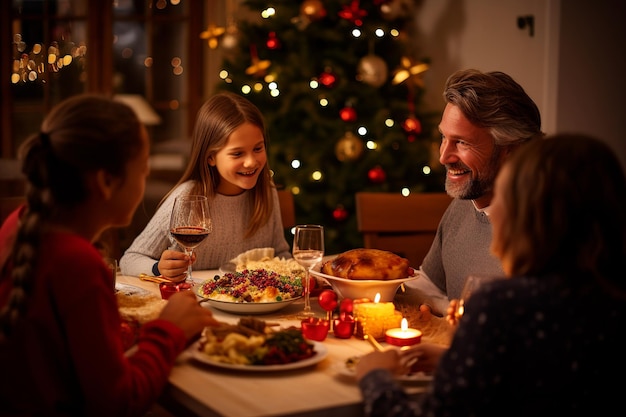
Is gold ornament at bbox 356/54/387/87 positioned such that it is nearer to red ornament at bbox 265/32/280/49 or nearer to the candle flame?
red ornament at bbox 265/32/280/49

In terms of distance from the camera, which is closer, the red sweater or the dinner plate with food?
the red sweater

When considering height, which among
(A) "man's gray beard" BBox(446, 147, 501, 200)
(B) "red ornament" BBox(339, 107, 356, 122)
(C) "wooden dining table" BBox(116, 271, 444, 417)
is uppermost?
(B) "red ornament" BBox(339, 107, 356, 122)

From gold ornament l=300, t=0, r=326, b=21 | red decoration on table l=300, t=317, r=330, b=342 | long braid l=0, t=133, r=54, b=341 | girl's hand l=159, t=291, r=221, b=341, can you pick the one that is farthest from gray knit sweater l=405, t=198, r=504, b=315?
gold ornament l=300, t=0, r=326, b=21

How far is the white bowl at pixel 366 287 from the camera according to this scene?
1.99 m

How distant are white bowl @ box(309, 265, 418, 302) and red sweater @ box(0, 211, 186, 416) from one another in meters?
0.71

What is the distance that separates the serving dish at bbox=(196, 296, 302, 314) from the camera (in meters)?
1.98

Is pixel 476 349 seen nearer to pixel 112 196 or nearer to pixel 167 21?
pixel 112 196

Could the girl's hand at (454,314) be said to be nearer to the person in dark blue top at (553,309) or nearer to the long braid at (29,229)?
the person in dark blue top at (553,309)

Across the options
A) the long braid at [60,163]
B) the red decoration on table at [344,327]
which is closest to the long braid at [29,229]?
the long braid at [60,163]

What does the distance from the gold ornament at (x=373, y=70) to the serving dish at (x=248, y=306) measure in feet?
9.24

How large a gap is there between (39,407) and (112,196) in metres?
0.40

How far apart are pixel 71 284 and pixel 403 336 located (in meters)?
0.73

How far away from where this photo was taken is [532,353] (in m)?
1.23

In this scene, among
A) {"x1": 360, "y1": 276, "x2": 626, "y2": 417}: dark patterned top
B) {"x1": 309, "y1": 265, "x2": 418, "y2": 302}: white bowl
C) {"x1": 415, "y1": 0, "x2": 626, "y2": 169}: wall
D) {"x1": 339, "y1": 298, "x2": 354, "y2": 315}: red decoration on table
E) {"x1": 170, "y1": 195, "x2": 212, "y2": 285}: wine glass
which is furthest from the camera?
{"x1": 415, "y1": 0, "x2": 626, "y2": 169}: wall
